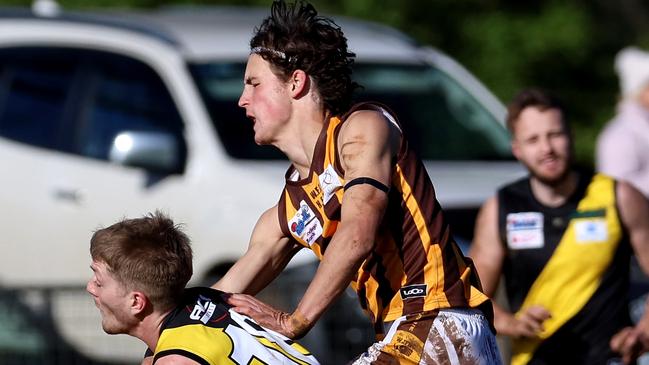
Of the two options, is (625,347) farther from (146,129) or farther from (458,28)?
(458,28)

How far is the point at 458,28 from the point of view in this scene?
15977 millimetres

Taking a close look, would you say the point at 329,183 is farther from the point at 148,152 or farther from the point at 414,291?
the point at 148,152

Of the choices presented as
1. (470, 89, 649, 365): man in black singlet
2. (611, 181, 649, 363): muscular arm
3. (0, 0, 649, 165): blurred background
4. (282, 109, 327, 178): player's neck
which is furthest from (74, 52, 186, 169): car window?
(0, 0, 649, 165): blurred background

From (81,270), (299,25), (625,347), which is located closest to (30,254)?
(81,270)

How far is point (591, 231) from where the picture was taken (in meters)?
6.41

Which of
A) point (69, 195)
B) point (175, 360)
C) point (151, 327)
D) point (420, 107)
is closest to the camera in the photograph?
point (175, 360)

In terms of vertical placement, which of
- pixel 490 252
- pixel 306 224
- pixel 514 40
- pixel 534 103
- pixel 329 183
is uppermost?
pixel 514 40

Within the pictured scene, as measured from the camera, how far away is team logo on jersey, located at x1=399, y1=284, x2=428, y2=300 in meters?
4.71

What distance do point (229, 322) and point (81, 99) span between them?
485cm

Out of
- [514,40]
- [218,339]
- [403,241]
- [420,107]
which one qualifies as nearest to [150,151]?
[420,107]

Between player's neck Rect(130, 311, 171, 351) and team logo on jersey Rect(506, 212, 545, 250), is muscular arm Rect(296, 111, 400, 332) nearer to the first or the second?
player's neck Rect(130, 311, 171, 351)

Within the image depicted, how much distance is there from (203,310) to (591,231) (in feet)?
7.86

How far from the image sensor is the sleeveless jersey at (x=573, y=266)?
640cm

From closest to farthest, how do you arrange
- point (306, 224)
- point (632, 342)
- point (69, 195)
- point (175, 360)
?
1. point (175, 360)
2. point (306, 224)
3. point (632, 342)
4. point (69, 195)
